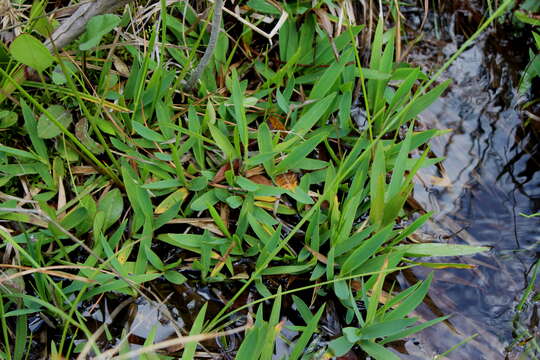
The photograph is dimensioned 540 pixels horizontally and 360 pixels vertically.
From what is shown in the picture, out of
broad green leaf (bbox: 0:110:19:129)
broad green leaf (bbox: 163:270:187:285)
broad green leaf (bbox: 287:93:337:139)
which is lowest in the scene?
broad green leaf (bbox: 163:270:187:285)

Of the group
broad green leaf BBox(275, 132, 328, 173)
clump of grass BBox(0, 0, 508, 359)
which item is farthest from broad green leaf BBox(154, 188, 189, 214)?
broad green leaf BBox(275, 132, 328, 173)

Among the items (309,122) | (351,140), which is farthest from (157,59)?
(351,140)

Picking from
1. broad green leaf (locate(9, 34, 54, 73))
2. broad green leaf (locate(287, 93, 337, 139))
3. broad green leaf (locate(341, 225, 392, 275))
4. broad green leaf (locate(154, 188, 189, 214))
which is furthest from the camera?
broad green leaf (locate(287, 93, 337, 139))

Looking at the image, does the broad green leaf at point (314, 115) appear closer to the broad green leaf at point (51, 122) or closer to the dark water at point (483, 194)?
the dark water at point (483, 194)

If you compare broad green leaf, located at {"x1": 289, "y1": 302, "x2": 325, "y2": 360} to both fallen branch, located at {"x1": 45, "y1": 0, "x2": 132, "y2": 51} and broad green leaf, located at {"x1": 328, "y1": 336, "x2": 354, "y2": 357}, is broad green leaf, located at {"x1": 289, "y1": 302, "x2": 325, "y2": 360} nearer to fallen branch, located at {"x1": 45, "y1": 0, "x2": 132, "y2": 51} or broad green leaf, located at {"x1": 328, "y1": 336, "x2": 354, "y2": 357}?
broad green leaf, located at {"x1": 328, "y1": 336, "x2": 354, "y2": 357}

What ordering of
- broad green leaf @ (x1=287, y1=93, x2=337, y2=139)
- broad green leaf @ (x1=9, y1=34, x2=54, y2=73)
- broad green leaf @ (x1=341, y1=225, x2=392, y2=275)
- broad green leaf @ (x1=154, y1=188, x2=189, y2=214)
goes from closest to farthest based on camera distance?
broad green leaf @ (x1=9, y1=34, x2=54, y2=73)
broad green leaf @ (x1=341, y1=225, x2=392, y2=275)
broad green leaf @ (x1=154, y1=188, x2=189, y2=214)
broad green leaf @ (x1=287, y1=93, x2=337, y2=139)

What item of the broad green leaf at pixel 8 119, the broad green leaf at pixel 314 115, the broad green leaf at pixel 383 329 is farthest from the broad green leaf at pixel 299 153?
the broad green leaf at pixel 8 119

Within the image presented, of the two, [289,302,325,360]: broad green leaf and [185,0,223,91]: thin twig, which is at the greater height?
[185,0,223,91]: thin twig
